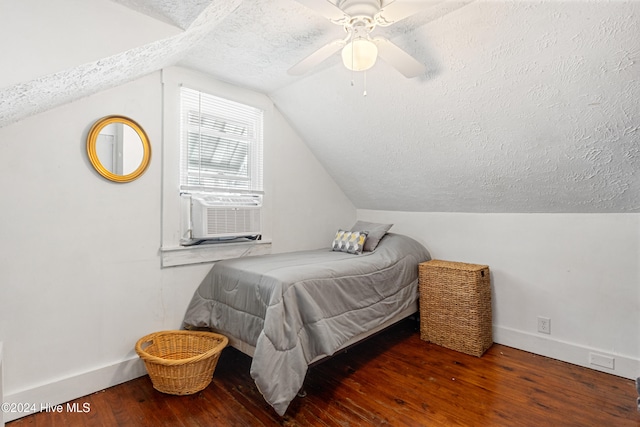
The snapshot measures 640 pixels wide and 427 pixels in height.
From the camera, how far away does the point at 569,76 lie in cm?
178

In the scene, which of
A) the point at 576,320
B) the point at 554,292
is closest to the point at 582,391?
the point at 576,320

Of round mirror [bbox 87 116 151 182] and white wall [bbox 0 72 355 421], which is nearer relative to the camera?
white wall [bbox 0 72 355 421]

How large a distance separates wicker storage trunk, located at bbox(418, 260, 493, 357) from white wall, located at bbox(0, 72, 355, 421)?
200cm

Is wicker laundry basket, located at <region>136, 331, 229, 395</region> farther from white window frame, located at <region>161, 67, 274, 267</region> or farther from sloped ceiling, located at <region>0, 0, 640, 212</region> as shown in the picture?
sloped ceiling, located at <region>0, 0, 640, 212</region>

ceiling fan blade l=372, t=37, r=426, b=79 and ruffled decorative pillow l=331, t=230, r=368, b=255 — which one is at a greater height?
ceiling fan blade l=372, t=37, r=426, b=79

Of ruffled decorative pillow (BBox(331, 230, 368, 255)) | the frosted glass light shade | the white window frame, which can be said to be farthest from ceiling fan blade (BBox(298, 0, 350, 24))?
ruffled decorative pillow (BBox(331, 230, 368, 255))

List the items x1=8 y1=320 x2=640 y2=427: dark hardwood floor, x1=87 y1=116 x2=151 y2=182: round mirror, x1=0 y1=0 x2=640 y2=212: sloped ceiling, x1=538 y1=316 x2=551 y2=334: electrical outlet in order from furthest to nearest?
x1=538 y1=316 x2=551 y2=334: electrical outlet → x1=87 y1=116 x2=151 y2=182: round mirror → x1=8 y1=320 x2=640 y2=427: dark hardwood floor → x1=0 y1=0 x2=640 y2=212: sloped ceiling

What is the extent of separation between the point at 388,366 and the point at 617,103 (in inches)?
85.3

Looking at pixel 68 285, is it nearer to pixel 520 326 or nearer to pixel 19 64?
pixel 19 64

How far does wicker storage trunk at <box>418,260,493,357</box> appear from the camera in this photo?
2.65 metres

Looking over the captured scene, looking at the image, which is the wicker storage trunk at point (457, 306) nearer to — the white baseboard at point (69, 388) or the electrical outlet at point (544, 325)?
the electrical outlet at point (544, 325)

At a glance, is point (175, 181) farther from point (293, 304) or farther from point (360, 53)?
point (360, 53)

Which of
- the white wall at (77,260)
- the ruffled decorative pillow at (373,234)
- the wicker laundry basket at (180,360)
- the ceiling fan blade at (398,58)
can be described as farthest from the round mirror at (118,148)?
the ruffled decorative pillow at (373,234)

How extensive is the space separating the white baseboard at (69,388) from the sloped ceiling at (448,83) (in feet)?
4.98
